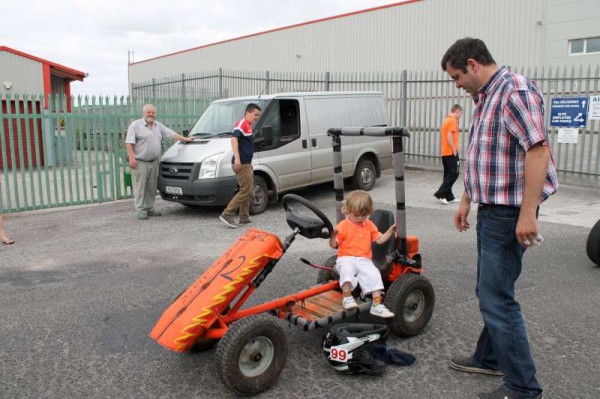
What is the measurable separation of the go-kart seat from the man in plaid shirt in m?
1.13

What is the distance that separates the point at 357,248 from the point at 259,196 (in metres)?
5.29

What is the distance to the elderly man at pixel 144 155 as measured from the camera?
9.10 metres

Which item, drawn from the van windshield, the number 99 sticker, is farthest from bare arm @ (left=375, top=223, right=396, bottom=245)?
the van windshield

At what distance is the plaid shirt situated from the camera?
288cm

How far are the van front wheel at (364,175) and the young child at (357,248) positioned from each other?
6865 millimetres

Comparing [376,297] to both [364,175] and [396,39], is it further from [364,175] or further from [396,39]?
[396,39]

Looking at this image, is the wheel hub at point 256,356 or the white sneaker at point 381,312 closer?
the wheel hub at point 256,356

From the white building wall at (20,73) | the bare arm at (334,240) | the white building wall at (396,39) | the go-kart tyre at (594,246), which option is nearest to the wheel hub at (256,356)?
the bare arm at (334,240)

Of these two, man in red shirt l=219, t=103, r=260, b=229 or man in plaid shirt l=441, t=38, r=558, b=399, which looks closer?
man in plaid shirt l=441, t=38, r=558, b=399

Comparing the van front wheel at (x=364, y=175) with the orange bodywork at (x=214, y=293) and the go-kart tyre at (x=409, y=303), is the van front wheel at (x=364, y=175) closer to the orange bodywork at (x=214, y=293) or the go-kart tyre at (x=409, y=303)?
the go-kart tyre at (x=409, y=303)

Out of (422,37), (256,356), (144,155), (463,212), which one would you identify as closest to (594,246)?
(463,212)

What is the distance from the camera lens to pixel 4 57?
17.7 m

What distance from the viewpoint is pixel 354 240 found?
4.17 m

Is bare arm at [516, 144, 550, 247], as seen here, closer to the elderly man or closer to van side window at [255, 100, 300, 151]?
van side window at [255, 100, 300, 151]
